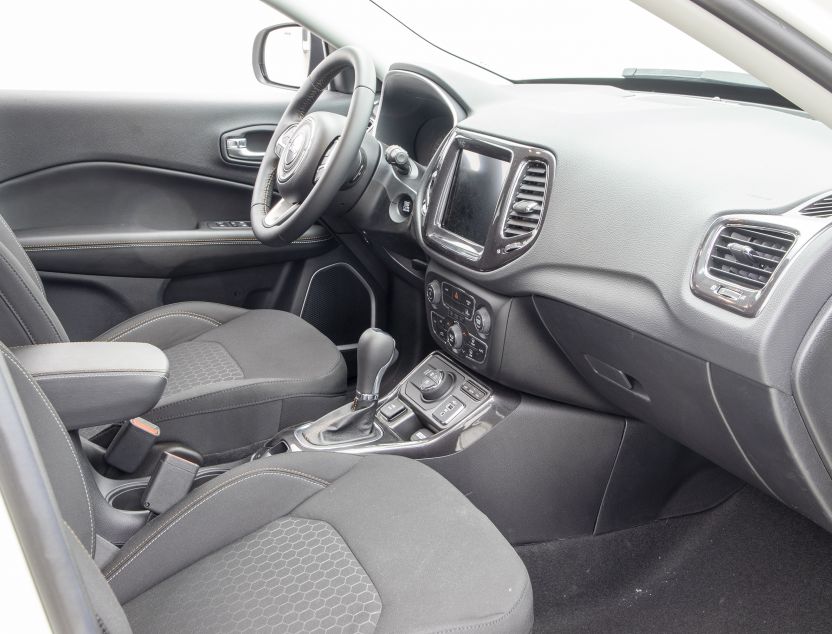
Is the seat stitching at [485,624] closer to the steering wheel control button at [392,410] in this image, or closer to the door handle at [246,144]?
the steering wheel control button at [392,410]

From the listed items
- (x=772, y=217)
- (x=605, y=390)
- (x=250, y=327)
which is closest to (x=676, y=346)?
(x=772, y=217)

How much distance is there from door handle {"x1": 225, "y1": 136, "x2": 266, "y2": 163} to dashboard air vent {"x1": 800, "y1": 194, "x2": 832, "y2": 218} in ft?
4.75

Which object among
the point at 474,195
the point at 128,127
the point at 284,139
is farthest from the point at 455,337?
the point at 128,127

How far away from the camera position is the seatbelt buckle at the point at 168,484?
1179mm

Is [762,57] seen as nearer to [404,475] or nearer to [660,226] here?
[660,226]

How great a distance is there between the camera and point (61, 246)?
6.24 ft

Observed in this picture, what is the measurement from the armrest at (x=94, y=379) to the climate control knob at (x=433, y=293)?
2.45 ft

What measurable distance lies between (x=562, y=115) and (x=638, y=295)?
1.39 ft

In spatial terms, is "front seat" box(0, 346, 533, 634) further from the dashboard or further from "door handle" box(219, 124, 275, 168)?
"door handle" box(219, 124, 275, 168)

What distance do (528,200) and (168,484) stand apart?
0.72m

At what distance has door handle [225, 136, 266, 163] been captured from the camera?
6.88 ft

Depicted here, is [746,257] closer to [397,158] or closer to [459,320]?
[459,320]

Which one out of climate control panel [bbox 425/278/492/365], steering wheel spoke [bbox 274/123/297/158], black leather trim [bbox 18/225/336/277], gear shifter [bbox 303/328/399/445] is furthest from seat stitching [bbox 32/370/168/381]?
black leather trim [bbox 18/225/336/277]

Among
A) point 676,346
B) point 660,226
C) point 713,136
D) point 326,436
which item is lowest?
point 326,436
